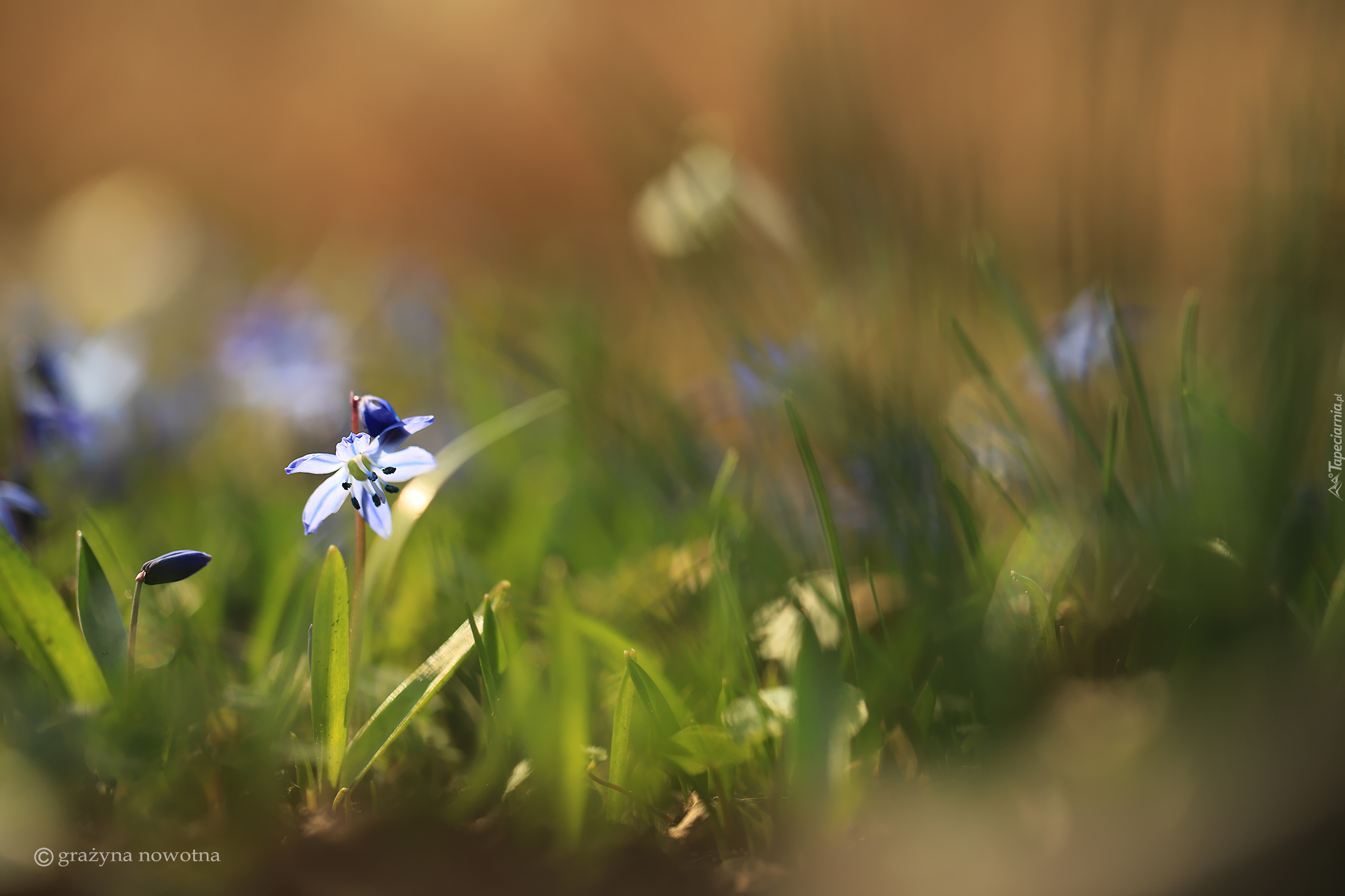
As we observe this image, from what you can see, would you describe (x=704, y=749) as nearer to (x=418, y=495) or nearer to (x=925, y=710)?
(x=925, y=710)

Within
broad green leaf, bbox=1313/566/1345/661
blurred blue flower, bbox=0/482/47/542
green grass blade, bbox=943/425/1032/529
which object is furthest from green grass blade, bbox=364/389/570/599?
broad green leaf, bbox=1313/566/1345/661

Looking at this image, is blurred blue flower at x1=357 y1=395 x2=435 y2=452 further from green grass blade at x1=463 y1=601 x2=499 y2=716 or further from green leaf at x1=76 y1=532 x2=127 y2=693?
green leaf at x1=76 y1=532 x2=127 y2=693

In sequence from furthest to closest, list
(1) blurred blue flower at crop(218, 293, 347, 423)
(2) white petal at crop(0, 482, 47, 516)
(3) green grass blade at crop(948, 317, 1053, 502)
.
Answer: (1) blurred blue flower at crop(218, 293, 347, 423) < (2) white petal at crop(0, 482, 47, 516) < (3) green grass blade at crop(948, 317, 1053, 502)

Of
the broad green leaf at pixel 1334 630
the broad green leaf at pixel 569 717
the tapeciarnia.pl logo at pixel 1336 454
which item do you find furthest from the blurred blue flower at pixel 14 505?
the tapeciarnia.pl logo at pixel 1336 454

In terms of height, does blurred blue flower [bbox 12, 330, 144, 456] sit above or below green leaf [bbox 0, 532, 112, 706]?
above

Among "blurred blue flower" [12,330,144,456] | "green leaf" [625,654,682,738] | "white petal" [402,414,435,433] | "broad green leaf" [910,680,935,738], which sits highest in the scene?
"blurred blue flower" [12,330,144,456]

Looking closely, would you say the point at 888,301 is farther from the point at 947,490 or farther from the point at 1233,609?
the point at 1233,609

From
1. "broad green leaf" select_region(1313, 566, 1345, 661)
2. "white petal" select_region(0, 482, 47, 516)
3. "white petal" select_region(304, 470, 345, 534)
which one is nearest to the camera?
"broad green leaf" select_region(1313, 566, 1345, 661)

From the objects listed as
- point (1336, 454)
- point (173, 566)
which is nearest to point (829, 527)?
point (1336, 454)
